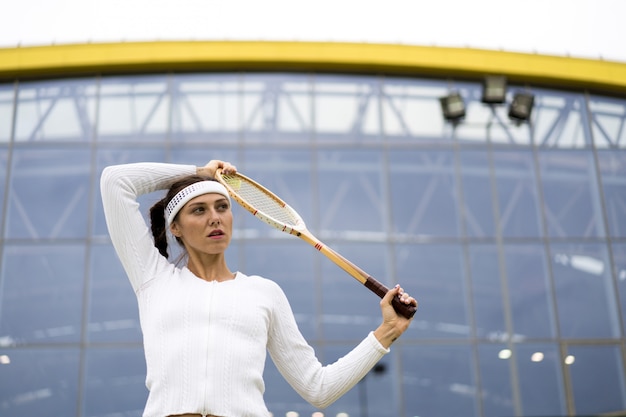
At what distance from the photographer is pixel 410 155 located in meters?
15.5

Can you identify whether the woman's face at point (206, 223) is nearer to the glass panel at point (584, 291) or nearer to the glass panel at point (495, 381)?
the glass panel at point (495, 381)

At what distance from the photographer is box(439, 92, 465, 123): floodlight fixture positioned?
15648mm

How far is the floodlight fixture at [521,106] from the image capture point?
15.8 meters

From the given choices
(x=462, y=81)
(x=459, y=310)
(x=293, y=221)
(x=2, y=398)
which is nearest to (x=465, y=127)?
(x=462, y=81)

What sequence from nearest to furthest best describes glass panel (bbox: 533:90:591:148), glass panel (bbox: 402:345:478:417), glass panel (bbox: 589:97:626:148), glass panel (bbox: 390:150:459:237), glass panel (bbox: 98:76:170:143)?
glass panel (bbox: 402:345:478:417) < glass panel (bbox: 390:150:459:237) < glass panel (bbox: 98:76:170:143) < glass panel (bbox: 533:90:591:148) < glass panel (bbox: 589:97:626:148)

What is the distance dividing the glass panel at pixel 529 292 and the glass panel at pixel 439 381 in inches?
39.3

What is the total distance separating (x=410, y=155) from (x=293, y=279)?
9.46 ft

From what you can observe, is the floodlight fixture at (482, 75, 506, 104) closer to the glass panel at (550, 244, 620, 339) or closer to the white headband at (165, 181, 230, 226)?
the glass panel at (550, 244, 620, 339)

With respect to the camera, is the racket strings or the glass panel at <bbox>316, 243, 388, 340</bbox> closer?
the racket strings

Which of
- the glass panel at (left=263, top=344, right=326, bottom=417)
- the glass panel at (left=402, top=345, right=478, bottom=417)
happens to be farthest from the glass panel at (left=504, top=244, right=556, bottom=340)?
the glass panel at (left=263, top=344, right=326, bottom=417)

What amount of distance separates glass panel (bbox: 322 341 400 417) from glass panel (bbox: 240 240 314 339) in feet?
2.28

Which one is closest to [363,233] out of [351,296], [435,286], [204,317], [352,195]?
[352,195]

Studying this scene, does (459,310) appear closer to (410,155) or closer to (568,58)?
(410,155)

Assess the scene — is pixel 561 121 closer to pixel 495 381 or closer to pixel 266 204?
pixel 495 381
